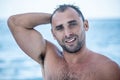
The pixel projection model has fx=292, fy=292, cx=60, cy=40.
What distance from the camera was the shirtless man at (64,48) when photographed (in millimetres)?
1264

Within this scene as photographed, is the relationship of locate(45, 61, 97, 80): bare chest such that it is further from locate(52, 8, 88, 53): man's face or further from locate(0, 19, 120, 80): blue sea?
locate(0, 19, 120, 80): blue sea

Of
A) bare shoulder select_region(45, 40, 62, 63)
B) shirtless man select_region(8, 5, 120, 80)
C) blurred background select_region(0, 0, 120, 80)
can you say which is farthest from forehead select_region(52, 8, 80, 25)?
blurred background select_region(0, 0, 120, 80)

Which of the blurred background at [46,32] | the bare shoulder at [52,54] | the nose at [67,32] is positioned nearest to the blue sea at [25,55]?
the blurred background at [46,32]

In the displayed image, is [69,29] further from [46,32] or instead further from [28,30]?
[46,32]

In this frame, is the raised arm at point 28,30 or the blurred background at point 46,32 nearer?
the raised arm at point 28,30

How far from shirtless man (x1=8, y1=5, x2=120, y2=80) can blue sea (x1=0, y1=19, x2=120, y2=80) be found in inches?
12.7

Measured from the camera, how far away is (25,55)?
6.22 feet

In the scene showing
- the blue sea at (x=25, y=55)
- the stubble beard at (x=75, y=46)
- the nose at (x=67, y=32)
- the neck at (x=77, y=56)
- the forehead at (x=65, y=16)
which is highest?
the forehead at (x=65, y=16)

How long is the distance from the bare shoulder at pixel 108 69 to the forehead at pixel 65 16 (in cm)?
23

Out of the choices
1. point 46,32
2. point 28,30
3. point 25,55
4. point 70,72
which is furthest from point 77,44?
point 25,55

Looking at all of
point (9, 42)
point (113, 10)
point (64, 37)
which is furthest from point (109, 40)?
point (64, 37)

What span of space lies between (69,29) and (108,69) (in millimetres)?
240

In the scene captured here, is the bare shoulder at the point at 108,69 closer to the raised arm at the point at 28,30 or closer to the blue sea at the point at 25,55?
the raised arm at the point at 28,30

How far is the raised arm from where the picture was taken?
1.33m
